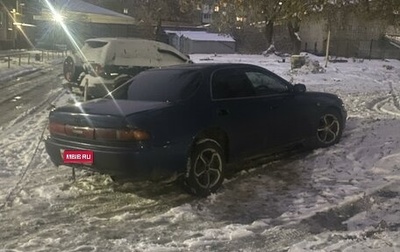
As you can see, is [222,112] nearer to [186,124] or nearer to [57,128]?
[186,124]

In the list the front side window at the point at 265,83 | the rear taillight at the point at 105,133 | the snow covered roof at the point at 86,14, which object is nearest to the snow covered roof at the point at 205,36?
the snow covered roof at the point at 86,14

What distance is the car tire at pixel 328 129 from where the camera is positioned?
7887 mm

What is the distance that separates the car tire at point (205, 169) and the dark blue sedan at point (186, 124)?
0.04ft

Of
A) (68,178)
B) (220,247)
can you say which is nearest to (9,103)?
(68,178)

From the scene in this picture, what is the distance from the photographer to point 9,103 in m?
13.7

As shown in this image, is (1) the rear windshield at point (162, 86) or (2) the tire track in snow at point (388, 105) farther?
(2) the tire track in snow at point (388, 105)

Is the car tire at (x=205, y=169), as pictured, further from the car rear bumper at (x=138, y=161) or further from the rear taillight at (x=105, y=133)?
the rear taillight at (x=105, y=133)

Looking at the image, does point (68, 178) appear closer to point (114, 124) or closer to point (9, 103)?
point (114, 124)

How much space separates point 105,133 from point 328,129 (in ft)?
13.2

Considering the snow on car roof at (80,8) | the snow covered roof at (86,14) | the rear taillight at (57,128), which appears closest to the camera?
the rear taillight at (57,128)

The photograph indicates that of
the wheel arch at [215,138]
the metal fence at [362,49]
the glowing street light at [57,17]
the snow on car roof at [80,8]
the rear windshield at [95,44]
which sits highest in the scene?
the snow on car roof at [80,8]

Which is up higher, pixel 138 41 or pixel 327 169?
pixel 138 41

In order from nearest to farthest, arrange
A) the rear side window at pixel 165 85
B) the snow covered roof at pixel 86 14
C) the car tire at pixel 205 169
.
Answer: the car tire at pixel 205 169
the rear side window at pixel 165 85
the snow covered roof at pixel 86 14

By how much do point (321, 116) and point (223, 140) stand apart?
7.44 ft
